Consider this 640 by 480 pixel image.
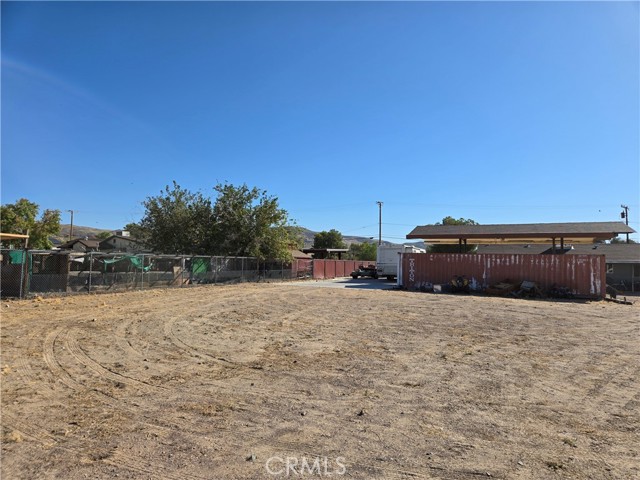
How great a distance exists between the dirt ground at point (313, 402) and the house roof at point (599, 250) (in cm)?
2546

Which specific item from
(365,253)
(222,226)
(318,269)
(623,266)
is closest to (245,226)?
(222,226)

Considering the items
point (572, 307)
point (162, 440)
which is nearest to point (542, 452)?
point (162, 440)

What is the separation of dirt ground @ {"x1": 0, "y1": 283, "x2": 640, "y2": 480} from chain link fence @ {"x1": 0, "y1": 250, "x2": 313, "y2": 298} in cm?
676

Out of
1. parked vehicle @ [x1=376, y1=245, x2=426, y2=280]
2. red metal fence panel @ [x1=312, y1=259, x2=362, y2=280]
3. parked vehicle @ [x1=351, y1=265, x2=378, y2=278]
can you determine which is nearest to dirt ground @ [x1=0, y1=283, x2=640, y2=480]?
parked vehicle @ [x1=376, y1=245, x2=426, y2=280]

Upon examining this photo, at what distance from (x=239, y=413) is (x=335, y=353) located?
3.72m

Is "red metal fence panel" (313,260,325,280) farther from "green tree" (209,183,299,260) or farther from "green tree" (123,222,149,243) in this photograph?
"green tree" (123,222,149,243)

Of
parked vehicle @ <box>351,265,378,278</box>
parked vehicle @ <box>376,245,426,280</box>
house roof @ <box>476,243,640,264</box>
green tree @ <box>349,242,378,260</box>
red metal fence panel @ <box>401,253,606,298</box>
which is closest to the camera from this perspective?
red metal fence panel @ <box>401,253,606,298</box>

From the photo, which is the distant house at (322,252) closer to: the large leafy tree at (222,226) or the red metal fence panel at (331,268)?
the red metal fence panel at (331,268)

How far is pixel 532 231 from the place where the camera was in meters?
29.4

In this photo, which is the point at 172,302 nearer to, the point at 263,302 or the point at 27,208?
the point at 263,302

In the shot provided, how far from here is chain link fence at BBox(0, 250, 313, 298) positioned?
16.7 m

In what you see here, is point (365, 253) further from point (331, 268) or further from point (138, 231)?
point (138, 231)

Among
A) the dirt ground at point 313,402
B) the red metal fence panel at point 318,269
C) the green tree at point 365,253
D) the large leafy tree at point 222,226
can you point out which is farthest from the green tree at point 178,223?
the green tree at point 365,253

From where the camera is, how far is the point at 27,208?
152ft
